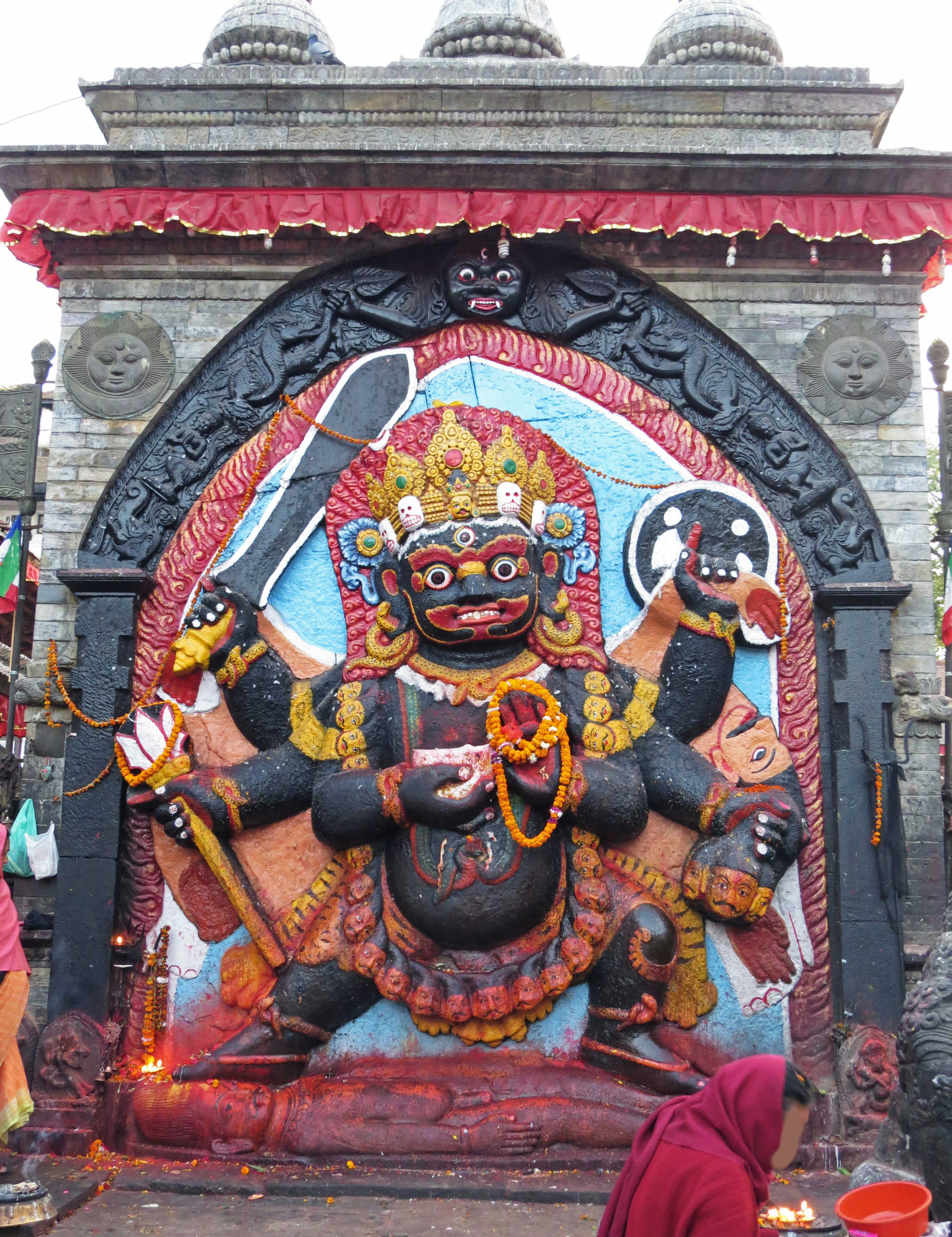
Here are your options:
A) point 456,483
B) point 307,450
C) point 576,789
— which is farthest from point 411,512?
point 576,789

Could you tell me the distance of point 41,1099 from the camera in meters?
6.71

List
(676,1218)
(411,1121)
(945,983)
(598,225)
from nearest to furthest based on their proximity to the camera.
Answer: (676,1218)
(945,983)
(411,1121)
(598,225)

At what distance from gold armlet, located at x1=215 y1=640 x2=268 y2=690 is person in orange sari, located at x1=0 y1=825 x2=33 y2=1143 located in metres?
1.74

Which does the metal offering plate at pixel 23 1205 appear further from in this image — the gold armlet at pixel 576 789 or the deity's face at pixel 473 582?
the deity's face at pixel 473 582

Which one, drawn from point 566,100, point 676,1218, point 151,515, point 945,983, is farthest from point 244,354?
point 676,1218

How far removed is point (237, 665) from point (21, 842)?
1.83m

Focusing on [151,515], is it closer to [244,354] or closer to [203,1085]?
[244,354]

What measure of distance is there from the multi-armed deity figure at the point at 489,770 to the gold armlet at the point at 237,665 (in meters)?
0.01

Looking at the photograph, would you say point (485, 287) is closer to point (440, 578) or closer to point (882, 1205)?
point (440, 578)

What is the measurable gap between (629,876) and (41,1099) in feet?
12.6

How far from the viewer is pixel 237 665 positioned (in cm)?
720

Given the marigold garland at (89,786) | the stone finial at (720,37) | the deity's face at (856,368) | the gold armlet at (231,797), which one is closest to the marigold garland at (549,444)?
the deity's face at (856,368)

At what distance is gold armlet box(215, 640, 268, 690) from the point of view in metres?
7.20

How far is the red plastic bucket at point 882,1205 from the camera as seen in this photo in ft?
10.8
